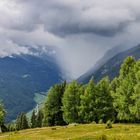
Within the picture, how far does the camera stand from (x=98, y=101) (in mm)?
115438

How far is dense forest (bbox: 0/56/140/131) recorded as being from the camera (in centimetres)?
10294

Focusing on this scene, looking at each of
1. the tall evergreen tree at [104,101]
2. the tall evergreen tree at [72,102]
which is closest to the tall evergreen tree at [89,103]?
the tall evergreen tree at [104,101]

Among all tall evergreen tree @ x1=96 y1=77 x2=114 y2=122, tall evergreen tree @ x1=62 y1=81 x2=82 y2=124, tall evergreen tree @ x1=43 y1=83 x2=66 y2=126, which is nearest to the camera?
tall evergreen tree @ x1=96 y1=77 x2=114 y2=122

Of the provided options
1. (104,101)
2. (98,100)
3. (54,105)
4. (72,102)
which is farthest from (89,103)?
(54,105)

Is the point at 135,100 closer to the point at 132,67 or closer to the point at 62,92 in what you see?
the point at 132,67

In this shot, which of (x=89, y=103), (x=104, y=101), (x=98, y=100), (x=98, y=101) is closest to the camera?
(x=98, y=100)

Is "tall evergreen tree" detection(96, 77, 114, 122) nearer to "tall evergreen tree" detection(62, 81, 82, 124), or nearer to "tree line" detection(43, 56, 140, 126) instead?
"tree line" detection(43, 56, 140, 126)

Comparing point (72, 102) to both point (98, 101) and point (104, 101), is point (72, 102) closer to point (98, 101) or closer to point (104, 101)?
point (98, 101)

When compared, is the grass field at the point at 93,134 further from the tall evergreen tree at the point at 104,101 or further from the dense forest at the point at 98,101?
the tall evergreen tree at the point at 104,101

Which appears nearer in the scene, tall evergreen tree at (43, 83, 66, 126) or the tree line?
the tree line

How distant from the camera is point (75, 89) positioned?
12412cm

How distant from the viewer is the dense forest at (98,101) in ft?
338

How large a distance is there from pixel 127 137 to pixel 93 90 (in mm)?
70115

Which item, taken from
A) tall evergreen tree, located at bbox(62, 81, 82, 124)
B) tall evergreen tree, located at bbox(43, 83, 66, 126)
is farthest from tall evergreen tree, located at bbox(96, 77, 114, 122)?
tall evergreen tree, located at bbox(43, 83, 66, 126)
